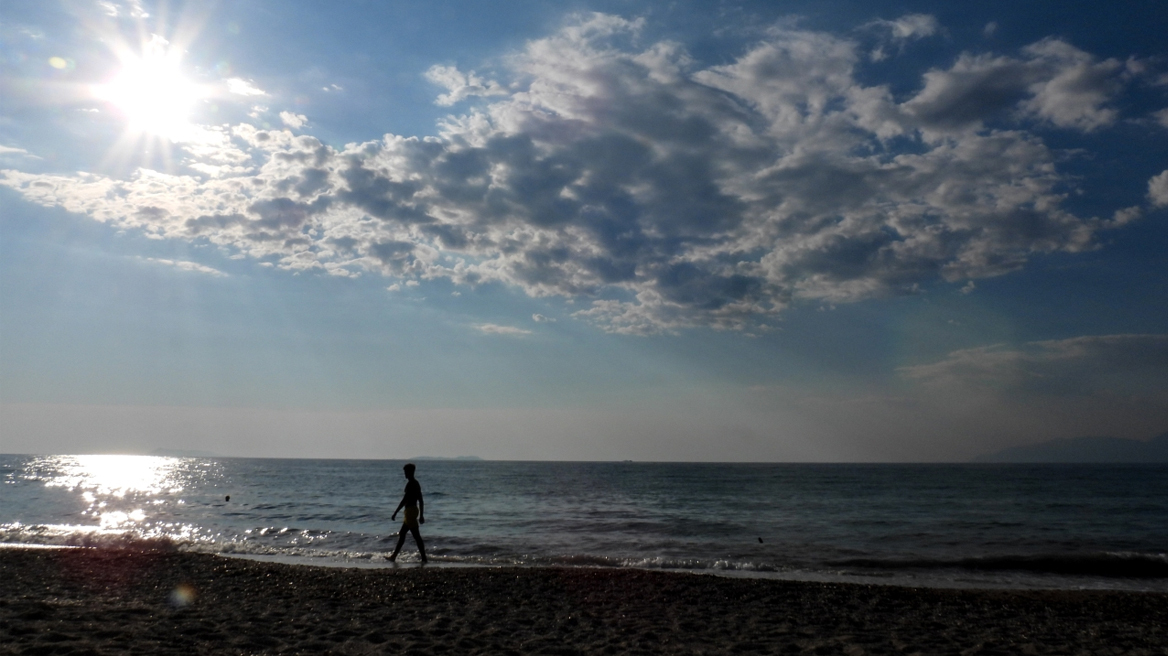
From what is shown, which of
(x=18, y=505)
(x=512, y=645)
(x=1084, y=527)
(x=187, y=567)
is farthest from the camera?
(x=18, y=505)

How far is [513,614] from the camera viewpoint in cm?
990

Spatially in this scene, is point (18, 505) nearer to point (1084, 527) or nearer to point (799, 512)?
point (799, 512)

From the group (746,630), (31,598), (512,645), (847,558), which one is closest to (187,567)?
(31,598)

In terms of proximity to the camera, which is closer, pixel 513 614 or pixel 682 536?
pixel 513 614

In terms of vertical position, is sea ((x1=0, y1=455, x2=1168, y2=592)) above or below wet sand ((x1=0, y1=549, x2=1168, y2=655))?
below

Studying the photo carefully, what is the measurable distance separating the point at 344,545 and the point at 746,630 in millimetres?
14707

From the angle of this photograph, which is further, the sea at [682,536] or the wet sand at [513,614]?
the sea at [682,536]

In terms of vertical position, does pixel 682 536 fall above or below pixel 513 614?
below

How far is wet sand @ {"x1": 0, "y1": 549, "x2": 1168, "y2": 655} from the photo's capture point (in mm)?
8070

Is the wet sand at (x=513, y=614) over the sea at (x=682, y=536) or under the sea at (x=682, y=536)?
over

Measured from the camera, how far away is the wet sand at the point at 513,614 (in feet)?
26.5

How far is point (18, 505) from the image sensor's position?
111ft

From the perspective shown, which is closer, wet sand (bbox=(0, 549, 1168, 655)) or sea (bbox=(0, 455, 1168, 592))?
wet sand (bbox=(0, 549, 1168, 655))

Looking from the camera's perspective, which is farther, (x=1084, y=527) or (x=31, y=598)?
(x=1084, y=527)
